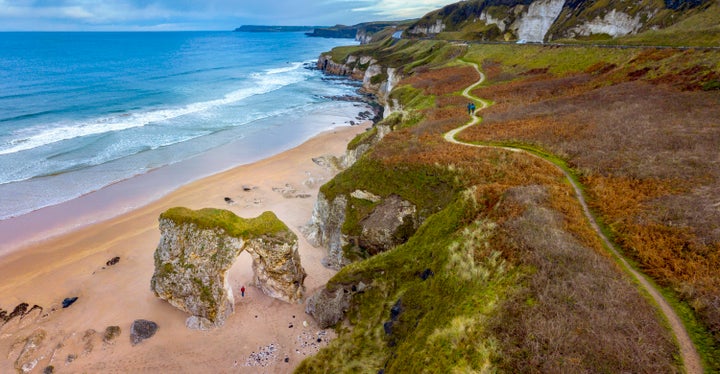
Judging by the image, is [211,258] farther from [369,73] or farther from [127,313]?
[369,73]

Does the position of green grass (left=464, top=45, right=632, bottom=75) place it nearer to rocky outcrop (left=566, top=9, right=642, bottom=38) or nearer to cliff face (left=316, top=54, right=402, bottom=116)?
cliff face (left=316, top=54, right=402, bottom=116)

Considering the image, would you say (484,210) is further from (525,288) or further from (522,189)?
(525,288)

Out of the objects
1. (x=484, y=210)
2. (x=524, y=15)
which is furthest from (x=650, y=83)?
(x=524, y=15)

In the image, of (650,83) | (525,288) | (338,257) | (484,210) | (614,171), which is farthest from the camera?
(650,83)

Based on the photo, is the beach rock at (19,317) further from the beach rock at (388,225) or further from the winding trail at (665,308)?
the winding trail at (665,308)

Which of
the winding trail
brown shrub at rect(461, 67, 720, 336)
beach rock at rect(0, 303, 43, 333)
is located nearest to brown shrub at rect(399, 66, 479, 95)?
brown shrub at rect(461, 67, 720, 336)

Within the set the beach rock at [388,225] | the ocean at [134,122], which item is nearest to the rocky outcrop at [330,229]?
the beach rock at [388,225]
